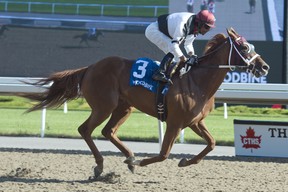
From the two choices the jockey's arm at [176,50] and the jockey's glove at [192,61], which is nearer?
the jockey's arm at [176,50]

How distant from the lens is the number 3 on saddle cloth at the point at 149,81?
311 inches

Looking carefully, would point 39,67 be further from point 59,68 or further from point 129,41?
point 129,41

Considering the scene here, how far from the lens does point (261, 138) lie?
1016 centimetres

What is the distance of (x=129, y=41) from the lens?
20.3 metres

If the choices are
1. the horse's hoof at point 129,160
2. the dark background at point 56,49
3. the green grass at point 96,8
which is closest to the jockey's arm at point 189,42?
the horse's hoof at point 129,160

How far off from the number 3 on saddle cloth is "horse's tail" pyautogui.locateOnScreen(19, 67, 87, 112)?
663 millimetres

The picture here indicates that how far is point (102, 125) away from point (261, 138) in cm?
534

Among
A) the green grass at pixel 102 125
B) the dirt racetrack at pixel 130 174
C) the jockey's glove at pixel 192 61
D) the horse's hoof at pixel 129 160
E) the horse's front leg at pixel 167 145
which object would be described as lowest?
the green grass at pixel 102 125

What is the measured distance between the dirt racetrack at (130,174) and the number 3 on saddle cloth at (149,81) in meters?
0.76

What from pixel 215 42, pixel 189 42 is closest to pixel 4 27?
pixel 189 42

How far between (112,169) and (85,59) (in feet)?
38.5

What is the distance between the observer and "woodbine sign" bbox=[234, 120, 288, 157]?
33.0 ft

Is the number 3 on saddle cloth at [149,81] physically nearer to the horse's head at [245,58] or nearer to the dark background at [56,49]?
the horse's head at [245,58]

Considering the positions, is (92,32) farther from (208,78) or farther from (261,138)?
(208,78)
